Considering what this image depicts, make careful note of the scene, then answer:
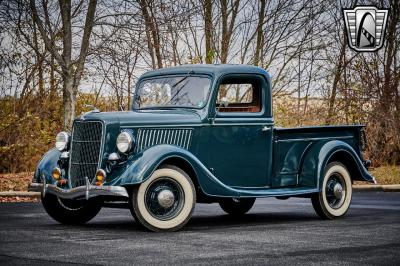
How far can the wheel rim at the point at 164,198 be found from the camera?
953cm

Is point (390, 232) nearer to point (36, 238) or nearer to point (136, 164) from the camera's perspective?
point (136, 164)

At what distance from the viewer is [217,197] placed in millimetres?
10234

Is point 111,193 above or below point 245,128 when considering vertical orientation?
below

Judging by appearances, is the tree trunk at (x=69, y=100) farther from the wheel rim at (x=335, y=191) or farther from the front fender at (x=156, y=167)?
the front fender at (x=156, y=167)

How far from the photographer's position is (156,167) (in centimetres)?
941

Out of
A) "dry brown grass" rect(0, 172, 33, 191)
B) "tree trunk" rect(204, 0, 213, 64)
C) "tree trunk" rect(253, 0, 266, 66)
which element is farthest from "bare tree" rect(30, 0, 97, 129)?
"tree trunk" rect(253, 0, 266, 66)

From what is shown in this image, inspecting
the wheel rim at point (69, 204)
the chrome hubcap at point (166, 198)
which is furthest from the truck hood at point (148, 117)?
the wheel rim at point (69, 204)

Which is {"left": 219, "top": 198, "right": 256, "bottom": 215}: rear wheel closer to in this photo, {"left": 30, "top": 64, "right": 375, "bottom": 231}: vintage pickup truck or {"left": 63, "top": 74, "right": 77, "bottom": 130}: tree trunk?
{"left": 30, "top": 64, "right": 375, "bottom": 231}: vintage pickup truck

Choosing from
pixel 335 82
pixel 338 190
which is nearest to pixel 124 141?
pixel 338 190

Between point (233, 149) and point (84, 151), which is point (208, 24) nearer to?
point (233, 149)

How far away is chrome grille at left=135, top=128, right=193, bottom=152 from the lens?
9859 millimetres

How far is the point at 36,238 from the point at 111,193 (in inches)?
38.4

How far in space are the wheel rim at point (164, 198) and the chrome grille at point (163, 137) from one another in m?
0.53

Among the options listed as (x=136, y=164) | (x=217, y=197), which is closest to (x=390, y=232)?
(x=217, y=197)
